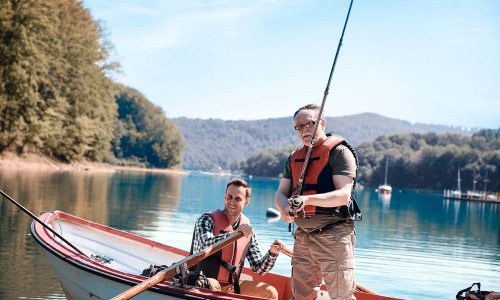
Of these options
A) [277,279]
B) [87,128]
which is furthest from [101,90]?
[277,279]

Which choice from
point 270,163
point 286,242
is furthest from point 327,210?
point 270,163

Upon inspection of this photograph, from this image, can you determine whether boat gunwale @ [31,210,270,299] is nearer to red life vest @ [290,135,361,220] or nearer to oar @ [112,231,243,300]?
oar @ [112,231,243,300]

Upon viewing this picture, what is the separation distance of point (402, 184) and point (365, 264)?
409 feet

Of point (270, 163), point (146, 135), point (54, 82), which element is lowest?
point (270, 163)

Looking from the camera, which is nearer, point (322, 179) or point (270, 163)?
point (322, 179)

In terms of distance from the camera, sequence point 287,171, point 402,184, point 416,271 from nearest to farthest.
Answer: point 287,171
point 416,271
point 402,184

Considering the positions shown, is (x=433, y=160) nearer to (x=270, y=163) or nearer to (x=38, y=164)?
(x=270, y=163)

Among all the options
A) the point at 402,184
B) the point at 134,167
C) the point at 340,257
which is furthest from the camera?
the point at 402,184

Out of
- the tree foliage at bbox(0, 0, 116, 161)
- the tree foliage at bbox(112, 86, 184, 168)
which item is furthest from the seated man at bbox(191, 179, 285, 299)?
the tree foliage at bbox(112, 86, 184, 168)

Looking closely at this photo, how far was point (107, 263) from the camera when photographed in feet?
29.2

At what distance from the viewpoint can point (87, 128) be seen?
51.0 m

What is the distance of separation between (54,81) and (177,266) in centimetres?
4374

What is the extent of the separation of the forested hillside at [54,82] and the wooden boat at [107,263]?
32368 mm

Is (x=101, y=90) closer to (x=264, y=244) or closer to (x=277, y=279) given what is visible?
(x=264, y=244)
